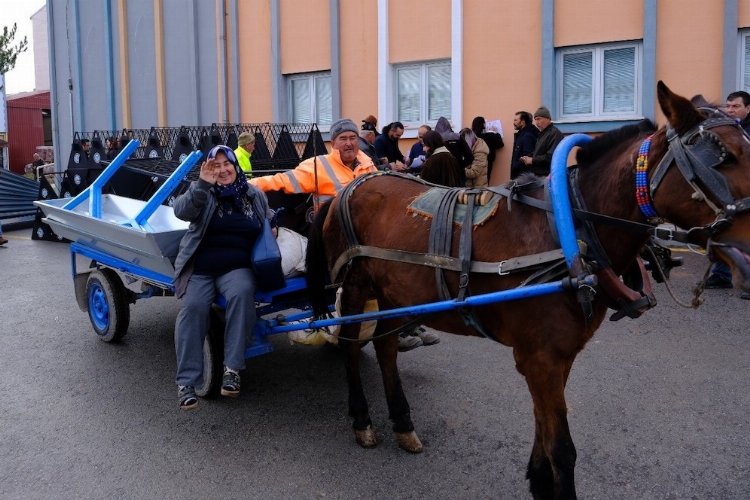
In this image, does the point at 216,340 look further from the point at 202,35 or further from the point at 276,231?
the point at 202,35

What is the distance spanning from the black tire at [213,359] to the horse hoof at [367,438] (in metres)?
1.21

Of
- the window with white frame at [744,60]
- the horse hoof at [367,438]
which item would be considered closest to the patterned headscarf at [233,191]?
the horse hoof at [367,438]

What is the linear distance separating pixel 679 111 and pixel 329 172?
2.83m

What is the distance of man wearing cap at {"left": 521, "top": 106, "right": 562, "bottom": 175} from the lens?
8.99 meters

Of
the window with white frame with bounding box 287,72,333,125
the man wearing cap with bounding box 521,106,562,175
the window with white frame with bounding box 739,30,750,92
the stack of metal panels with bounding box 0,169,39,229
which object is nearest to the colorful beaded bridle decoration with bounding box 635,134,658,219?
the man wearing cap with bounding box 521,106,562,175

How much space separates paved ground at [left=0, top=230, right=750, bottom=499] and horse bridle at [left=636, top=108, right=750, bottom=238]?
1.71 meters

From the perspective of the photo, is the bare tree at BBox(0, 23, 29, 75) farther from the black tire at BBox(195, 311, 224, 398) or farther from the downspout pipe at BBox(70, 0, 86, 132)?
the black tire at BBox(195, 311, 224, 398)

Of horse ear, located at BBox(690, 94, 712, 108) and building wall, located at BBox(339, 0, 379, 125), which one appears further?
building wall, located at BBox(339, 0, 379, 125)

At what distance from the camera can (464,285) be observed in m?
3.33

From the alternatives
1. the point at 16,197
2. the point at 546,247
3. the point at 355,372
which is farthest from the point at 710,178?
the point at 16,197

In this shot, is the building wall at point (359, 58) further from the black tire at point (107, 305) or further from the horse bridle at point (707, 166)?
the horse bridle at point (707, 166)

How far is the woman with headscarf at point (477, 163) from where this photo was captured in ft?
34.0

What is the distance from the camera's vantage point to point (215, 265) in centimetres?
462

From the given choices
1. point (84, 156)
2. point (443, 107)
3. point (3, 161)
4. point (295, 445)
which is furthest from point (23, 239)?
point (3, 161)
